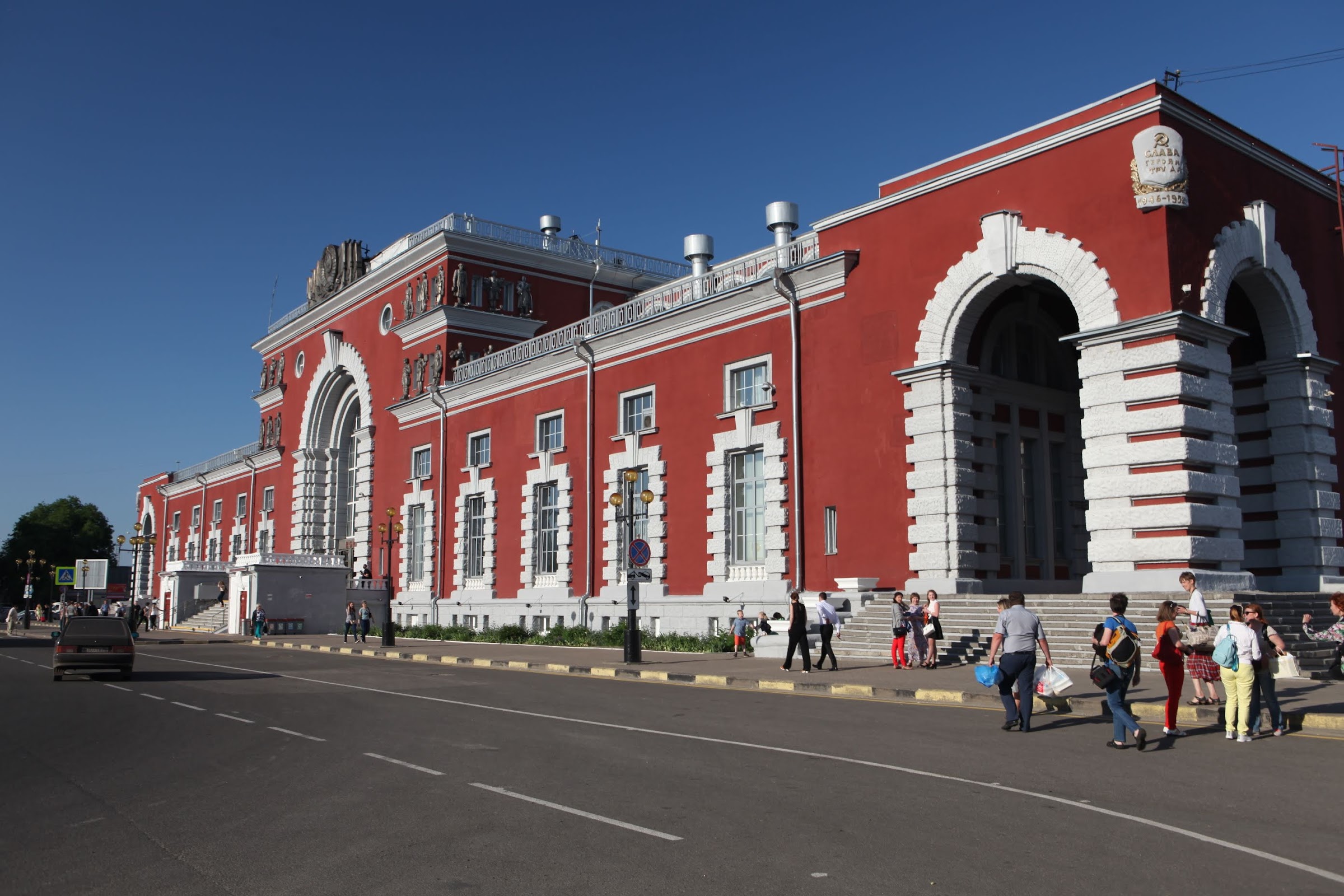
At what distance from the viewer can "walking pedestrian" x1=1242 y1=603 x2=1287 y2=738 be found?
11.9m

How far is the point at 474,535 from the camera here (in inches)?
1601

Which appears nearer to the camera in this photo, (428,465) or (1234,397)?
(1234,397)

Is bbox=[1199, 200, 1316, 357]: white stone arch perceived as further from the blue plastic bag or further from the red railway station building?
the blue plastic bag

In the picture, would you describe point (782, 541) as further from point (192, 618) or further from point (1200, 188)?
point (192, 618)

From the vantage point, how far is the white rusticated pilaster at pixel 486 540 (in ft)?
127

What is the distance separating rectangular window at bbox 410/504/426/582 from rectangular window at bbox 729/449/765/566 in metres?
18.4

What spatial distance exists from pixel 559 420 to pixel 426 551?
33.2 feet

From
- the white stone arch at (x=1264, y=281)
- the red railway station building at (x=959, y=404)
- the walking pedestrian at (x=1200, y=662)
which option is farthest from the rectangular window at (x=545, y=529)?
the walking pedestrian at (x=1200, y=662)

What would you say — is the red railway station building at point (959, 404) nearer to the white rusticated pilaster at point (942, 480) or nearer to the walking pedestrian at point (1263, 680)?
the white rusticated pilaster at point (942, 480)

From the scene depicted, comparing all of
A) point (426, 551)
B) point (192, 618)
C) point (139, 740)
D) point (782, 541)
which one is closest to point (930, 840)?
point (139, 740)

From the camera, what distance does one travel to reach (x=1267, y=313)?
23797 mm

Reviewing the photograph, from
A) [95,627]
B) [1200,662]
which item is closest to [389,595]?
[95,627]

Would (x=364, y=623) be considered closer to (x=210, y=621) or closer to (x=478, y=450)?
(x=478, y=450)

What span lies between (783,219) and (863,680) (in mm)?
22423
